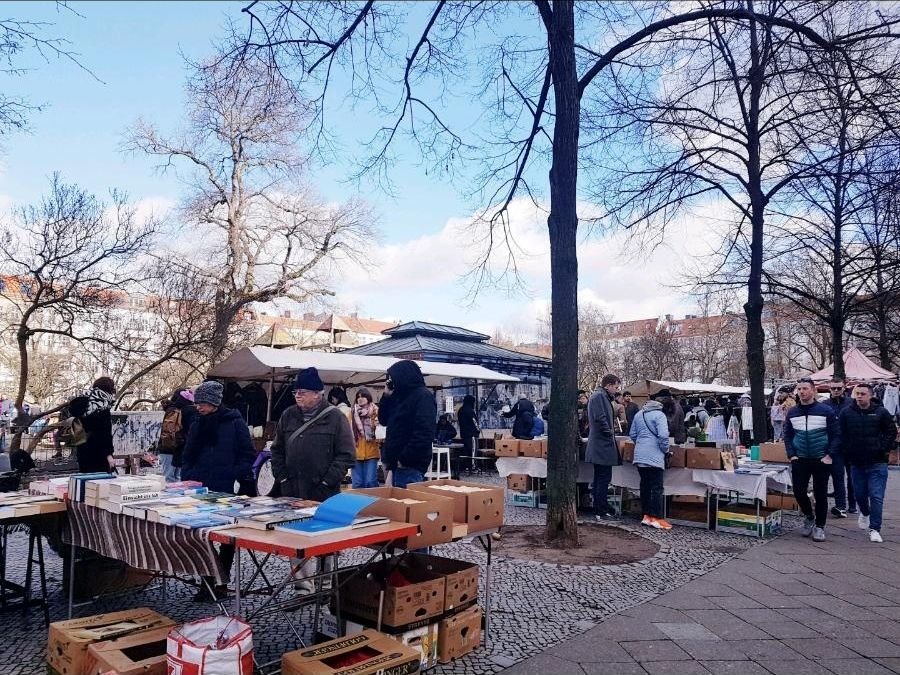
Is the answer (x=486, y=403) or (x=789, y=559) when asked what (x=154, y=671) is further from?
(x=486, y=403)

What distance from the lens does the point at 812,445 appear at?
24.9 ft

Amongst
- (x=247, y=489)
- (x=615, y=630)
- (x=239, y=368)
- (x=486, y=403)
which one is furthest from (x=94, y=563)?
(x=486, y=403)

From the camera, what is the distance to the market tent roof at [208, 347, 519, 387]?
1223cm

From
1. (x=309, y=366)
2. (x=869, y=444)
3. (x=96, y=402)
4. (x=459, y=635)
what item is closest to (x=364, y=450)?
(x=309, y=366)

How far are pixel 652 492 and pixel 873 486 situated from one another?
8.17 ft

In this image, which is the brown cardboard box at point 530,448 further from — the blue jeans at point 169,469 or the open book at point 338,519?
the open book at point 338,519

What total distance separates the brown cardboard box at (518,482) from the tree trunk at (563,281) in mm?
2977

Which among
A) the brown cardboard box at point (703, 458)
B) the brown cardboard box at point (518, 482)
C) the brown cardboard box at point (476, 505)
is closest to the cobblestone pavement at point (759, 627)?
the brown cardboard box at point (476, 505)

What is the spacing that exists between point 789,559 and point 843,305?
13.4 meters

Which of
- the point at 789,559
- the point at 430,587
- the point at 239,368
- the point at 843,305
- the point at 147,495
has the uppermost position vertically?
the point at 843,305

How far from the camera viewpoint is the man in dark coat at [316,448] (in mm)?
4902

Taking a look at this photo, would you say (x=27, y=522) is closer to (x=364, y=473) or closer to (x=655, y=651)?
(x=655, y=651)

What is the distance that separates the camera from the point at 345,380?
15.0 m

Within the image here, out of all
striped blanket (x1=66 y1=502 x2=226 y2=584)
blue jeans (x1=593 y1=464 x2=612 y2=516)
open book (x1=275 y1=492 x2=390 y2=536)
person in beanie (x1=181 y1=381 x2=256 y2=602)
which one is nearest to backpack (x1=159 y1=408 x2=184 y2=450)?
person in beanie (x1=181 y1=381 x2=256 y2=602)
